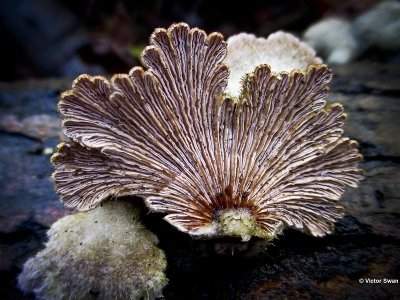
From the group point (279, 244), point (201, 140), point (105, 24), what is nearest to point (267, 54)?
point (201, 140)

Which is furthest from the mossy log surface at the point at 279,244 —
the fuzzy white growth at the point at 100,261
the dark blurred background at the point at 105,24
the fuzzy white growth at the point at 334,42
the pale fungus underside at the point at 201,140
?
the dark blurred background at the point at 105,24

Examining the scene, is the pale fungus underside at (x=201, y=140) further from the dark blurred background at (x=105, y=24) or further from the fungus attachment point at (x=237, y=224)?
the dark blurred background at (x=105, y=24)

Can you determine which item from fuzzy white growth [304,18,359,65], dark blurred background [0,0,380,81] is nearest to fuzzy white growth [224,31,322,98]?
fuzzy white growth [304,18,359,65]

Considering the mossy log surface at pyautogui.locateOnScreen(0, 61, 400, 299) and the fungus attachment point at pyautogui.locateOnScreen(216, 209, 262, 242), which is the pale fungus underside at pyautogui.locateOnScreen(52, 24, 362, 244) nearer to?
the fungus attachment point at pyautogui.locateOnScreen(216, 209, 262, 242)

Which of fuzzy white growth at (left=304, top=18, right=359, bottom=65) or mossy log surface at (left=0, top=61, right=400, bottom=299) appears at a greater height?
fuzzy white growth at (left=304, top=18, right=359, bottom=65)

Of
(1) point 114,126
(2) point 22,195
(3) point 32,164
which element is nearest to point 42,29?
(3) point 32,164

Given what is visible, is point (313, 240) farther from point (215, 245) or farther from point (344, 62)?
point (344, 62)
